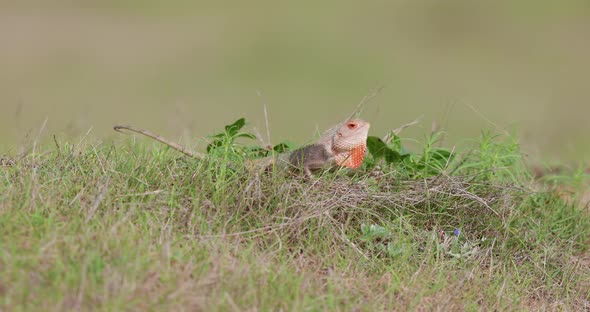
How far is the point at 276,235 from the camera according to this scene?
3844 millimetres

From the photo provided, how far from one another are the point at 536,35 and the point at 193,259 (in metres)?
16.0

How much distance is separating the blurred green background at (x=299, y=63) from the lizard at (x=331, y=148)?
18.7 ft

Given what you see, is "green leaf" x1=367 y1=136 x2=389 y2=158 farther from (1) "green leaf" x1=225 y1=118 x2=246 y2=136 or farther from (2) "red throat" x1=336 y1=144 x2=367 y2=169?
(1) "green leaf" x1=225 y1=118 x2=246 y2=136

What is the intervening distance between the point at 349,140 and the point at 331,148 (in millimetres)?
107

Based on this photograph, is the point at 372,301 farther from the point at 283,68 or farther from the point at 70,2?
the point at 70,2

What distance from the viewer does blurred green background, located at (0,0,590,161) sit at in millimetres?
12406

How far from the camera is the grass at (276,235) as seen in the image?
3197mm

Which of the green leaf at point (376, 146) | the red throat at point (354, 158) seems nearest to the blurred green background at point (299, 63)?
the green leaf at point (376, 146)

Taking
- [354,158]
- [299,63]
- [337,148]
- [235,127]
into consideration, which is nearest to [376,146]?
[354,158]

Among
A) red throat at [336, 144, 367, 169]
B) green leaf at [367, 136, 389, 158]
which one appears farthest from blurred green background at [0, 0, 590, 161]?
red throat at [336, 144, 367, 169]

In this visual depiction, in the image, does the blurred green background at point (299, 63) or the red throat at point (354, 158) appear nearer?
the red throat at point (354, 158)

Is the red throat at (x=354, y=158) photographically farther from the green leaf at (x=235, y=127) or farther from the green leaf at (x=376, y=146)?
Result: the green leaf at (x=235, y=127)

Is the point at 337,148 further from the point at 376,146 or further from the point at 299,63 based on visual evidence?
the point at 299,63

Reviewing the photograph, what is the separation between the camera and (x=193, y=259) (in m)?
3.44
